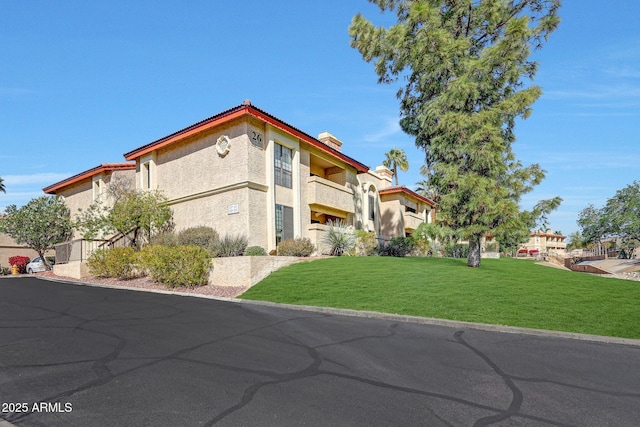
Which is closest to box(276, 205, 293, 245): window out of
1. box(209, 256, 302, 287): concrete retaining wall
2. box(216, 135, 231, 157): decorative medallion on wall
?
box(216, 135, 231, 157): decorative medallion on wall

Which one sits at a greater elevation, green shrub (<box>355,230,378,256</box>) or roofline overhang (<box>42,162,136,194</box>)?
roofline overhang (<box>42,162,136,194</box>)

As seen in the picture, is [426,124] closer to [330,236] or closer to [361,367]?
[330,236]

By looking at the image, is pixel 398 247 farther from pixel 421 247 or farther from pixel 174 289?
pixel 174 289

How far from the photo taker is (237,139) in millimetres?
17766

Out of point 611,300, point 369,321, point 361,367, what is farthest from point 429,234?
point 361,367

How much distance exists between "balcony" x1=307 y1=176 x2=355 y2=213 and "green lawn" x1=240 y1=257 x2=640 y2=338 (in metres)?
6.45

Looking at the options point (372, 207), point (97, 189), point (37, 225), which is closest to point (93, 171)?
point (97, 189)

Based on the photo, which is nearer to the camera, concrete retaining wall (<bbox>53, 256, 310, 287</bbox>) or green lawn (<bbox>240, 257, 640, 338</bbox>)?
green lawn (<bbox>240, 257, 640, 338</bbox>)

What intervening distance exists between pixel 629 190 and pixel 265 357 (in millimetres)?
45501

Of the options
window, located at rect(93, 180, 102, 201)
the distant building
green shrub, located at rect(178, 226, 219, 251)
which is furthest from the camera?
the distant building

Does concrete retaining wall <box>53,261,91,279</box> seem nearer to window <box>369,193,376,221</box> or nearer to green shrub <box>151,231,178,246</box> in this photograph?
green shrub <box>151,231,178,246</box>

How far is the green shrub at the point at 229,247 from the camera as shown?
15.6 metres

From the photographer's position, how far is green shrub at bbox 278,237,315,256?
57.3 ft

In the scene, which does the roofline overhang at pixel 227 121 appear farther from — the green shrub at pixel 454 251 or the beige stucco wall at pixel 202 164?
the green shrub at pixel 454 251
